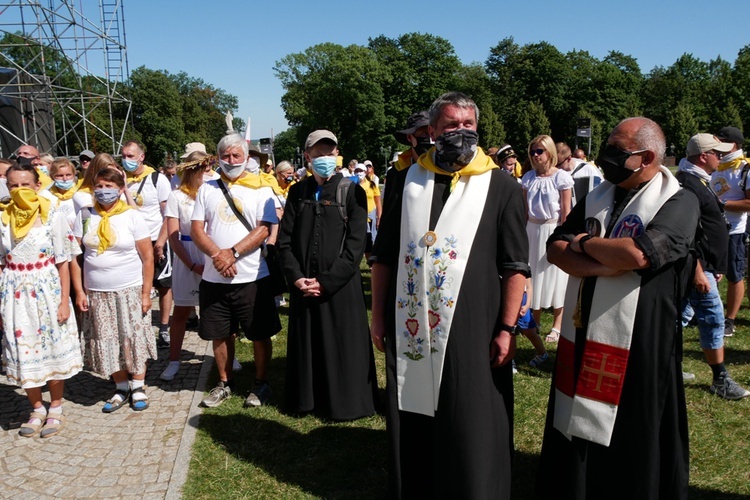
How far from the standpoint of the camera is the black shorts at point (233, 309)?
4805 mm

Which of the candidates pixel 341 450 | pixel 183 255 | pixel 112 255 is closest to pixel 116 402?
pixel 112 255

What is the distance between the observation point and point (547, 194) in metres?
6.05

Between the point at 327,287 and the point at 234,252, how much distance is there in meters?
0.86

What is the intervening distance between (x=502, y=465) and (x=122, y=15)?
20942 millimetres

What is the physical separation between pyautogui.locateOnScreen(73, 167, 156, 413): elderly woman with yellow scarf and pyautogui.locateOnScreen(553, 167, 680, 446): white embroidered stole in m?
3.62

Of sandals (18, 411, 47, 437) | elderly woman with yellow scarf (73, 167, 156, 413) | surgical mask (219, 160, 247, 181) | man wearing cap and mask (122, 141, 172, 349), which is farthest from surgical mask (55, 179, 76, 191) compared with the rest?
sandals (18, 411, 47, 437)

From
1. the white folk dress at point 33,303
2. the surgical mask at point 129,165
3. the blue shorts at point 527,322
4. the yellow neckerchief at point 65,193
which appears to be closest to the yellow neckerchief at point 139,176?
the surgical mask at point 129,165

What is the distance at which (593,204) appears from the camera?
2.99 meters

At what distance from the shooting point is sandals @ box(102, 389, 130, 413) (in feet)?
16.1

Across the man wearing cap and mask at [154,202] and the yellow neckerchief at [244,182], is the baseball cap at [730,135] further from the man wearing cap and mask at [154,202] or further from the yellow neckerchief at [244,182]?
the man wearing cap and mask at [154,202]

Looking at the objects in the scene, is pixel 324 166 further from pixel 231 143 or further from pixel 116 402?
pixel 116 402

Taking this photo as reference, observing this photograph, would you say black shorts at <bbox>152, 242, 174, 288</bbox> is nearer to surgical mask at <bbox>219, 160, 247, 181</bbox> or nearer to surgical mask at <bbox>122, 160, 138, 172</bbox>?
surgical mask at <bbox>122, 160, 138, 172</bbox>

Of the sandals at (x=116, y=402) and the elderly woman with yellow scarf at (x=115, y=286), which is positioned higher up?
the elderly woman with yellow scarf at (x=115, y=286)

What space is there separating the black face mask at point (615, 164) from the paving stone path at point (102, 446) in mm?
3153
